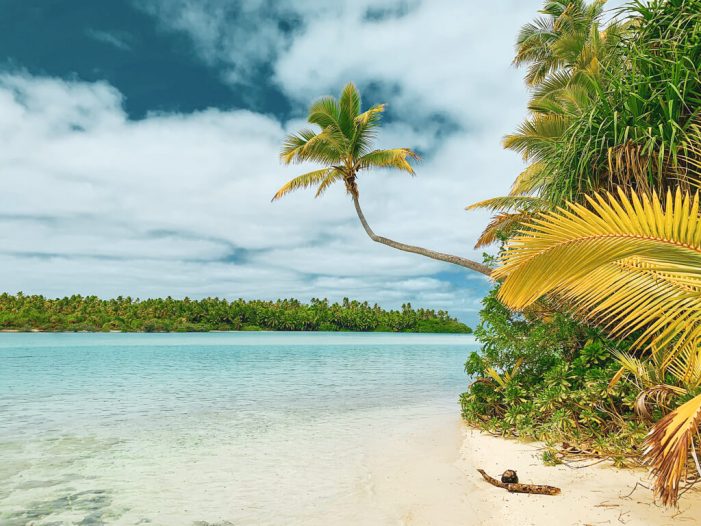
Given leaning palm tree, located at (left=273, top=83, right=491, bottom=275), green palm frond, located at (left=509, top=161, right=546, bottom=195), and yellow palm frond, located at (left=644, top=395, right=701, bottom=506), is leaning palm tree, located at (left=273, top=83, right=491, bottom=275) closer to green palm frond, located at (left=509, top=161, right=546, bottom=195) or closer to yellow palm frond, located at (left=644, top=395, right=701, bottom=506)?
green palm frond, located at (left=509, top=161, right=546, bottom=195)

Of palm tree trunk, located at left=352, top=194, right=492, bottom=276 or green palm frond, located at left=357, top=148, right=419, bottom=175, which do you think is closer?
palm tree trunk, located at left=352, top=194, right=492, bottom=276

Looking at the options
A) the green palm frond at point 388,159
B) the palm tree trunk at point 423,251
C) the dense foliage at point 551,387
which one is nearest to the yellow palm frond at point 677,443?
the dense foliage at point 551,387

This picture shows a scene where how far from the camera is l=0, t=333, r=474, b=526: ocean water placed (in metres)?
4.77

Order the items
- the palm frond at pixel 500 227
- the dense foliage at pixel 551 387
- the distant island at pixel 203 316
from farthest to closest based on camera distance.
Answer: the distant island at pixel 203 316, the palm frond at pixel 500 227, the dense foliage at pixel 551 387

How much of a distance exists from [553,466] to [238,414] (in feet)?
20.9

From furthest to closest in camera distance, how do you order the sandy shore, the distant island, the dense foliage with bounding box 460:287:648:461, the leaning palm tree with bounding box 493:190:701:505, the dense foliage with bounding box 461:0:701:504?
the distant island
the dense foliage with bounding box 460:287:648:461
the sandy shore
the dense foliage with bounding box 461:0:701:504
the leaning palm tree with bounding box 493:190:701:505

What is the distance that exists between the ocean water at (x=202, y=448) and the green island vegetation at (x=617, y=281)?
7.79ft

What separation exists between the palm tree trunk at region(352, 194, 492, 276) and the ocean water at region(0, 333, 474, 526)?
3115 mm

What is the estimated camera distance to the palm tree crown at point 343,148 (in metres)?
13.7

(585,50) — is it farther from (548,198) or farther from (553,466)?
(553,466)

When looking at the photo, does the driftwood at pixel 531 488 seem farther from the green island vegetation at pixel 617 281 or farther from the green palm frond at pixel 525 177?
the green palm frond at pixel 525 177

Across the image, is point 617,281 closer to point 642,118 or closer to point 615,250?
point 615,250

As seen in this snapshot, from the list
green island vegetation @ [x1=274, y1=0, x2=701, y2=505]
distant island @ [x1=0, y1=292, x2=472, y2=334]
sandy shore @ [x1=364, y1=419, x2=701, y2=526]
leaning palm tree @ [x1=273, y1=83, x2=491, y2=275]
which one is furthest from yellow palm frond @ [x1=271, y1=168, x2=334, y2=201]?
distant island @ [x1=0, y1=292, x2=472, y2=334]

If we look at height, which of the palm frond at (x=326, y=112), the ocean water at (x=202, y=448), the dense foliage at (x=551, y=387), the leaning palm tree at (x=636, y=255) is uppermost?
the palm frond at (x=326, y=112)
